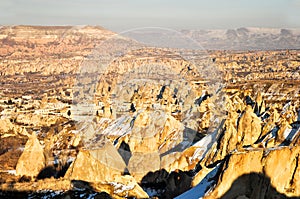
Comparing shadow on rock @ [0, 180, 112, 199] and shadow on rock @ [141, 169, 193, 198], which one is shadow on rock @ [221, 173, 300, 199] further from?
shadow on rock @ [141, 169, 193, 198]

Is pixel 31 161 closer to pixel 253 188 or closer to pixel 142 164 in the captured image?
pixel 142 164

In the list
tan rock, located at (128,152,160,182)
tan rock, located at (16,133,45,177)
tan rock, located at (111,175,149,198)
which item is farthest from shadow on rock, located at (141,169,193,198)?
tan rock, located at (16,133,45,177)

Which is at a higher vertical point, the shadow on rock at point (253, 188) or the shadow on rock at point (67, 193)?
the shadow on rock at point (253, 188)

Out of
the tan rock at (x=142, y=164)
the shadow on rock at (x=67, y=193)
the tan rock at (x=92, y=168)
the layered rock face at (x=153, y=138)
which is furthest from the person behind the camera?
the tan rock at (x=142, y=164)

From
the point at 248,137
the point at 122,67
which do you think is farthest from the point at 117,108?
the point at 122,67

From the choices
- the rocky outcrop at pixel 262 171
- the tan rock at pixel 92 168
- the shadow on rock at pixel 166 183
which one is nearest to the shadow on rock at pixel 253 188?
the rocky outcrop at pixel 262 171

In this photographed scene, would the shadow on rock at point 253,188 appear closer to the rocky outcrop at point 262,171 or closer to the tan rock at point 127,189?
the rocky outcrop at point 262,171

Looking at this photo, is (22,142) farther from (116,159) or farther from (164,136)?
(116,159)
